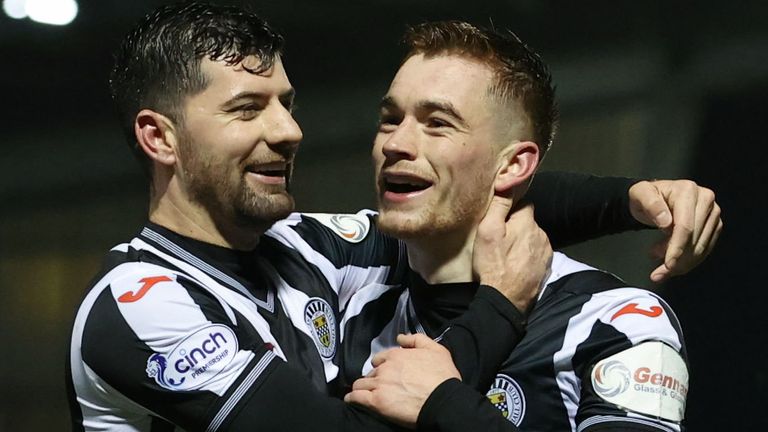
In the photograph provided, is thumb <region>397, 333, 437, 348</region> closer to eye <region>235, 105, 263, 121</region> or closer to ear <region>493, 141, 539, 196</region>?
ear <region>493, 141, 539, 196</region>

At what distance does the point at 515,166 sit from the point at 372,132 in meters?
1.64

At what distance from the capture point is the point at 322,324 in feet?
5.76

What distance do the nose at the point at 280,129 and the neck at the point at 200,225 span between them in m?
0.14

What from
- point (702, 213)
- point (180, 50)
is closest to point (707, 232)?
point (702, 213)

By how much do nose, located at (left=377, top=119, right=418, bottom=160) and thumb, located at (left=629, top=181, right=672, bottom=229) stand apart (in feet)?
1.09

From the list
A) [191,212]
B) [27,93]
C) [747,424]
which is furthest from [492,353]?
[27,93]

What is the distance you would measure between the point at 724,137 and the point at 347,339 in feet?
5.42

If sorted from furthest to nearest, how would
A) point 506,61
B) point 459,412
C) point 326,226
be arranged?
point 326,226 → point 506,61 → point 459,412

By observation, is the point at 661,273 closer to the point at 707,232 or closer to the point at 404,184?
the point at 707,232

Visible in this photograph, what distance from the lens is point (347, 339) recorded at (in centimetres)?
180

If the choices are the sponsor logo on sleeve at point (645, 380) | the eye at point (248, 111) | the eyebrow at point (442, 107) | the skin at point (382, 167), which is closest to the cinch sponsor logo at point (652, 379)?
the sponsor logo on sleeve at point (645, 380)

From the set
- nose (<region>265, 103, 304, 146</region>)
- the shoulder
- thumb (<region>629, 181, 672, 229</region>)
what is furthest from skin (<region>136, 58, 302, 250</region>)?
thumb (<region>629, 181, 672, 229</region>)

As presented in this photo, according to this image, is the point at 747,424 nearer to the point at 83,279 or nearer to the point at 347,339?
the point at 347,339

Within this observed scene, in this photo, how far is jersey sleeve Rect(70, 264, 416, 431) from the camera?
4.88ft
